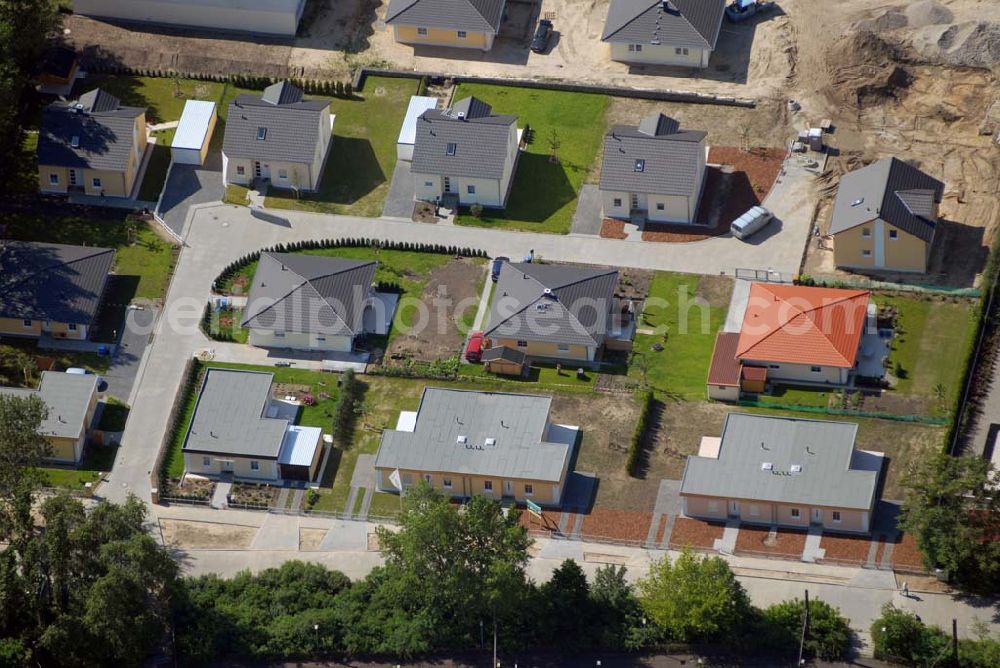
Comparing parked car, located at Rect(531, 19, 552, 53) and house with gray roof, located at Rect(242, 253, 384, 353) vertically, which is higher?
parked car, located at Rect(531, 19, 552, 53)

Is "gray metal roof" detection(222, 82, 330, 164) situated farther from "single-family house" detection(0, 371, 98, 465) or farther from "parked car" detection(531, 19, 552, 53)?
"single-family house" detection(0, 371, 98, 465)

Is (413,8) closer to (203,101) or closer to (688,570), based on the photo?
(203,101)

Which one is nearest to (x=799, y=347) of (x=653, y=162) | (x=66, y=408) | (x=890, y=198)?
(x=890, y=198)

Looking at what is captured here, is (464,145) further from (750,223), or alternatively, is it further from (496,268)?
(750,223)

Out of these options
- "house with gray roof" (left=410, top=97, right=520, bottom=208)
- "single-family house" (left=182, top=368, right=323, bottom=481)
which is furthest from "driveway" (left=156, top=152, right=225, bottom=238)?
"single-family house" (left=182, top=368, right=323, bottom=481)

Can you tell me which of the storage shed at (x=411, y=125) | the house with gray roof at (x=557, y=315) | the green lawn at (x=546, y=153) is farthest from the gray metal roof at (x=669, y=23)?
the house with gray roof at (x=557, y=315)

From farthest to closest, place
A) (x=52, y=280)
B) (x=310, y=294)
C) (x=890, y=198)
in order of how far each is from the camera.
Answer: (x=52, y=280) < (x=890, y=198) < (x=310, y=294)

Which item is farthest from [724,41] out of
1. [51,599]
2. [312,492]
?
[51,599]
